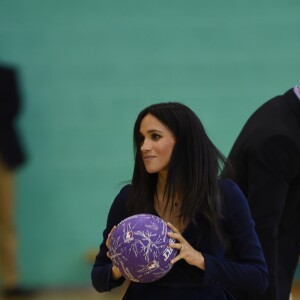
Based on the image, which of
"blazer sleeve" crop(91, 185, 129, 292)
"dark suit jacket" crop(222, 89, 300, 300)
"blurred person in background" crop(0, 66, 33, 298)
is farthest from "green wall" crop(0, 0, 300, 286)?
"blazer sleeve" crop(91, 185, 129, 292)

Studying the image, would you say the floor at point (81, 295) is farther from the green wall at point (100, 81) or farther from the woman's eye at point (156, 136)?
the woman's eye at point (156, 136)

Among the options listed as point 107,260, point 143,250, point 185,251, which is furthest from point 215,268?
point 107,260

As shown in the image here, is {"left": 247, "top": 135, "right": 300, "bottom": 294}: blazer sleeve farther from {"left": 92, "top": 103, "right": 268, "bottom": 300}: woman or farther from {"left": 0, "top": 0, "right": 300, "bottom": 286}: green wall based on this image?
{"left": 0, "top": 0, "right": 300, "bottom": 286}: green wall

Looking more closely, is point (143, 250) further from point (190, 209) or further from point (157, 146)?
point (157, 146)

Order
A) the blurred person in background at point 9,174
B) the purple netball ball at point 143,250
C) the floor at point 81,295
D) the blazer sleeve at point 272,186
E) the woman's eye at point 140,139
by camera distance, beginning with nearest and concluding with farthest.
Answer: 1. the purple netball ball at point 143,250
2. the woman's eye at point 140,139
3. the blazer sleeve at point 272,186
4. the floor at point 81,295
5. the blurred person in background at point 9,174

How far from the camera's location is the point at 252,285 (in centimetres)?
223

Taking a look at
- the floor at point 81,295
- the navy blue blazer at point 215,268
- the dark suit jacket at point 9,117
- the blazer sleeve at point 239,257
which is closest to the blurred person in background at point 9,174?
the dark suit jacket at point 9,117

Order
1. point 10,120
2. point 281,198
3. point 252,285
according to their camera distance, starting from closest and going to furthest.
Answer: point 252,285 < point 281,198 < point 10,120

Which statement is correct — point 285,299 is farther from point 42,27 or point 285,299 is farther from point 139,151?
point 42,27

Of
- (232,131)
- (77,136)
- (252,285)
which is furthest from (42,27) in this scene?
(252,285)

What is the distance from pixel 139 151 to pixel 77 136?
3.71 m

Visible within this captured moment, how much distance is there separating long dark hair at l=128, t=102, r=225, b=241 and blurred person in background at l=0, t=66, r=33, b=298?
12.2ft

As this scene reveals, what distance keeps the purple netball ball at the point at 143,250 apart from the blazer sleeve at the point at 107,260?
0.17m

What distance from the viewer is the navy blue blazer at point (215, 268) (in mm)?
2191
